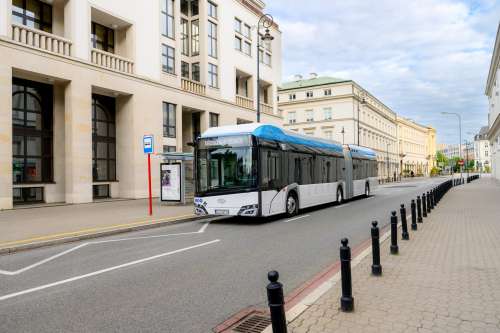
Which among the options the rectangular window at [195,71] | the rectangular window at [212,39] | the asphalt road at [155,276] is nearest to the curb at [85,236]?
the asphalt road at [155,276]

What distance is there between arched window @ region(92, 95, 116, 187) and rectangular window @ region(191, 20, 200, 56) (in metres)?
9.68

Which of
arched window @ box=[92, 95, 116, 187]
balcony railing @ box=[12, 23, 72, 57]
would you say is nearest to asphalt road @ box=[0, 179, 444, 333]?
balcony railing @ box=[12, 23, 72, 57]

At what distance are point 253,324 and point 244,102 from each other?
3363 cm

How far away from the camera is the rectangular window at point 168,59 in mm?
27844

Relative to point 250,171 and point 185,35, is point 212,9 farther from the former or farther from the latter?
point 250,171

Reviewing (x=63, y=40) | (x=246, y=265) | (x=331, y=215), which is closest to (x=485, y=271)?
(x=246, y=265)

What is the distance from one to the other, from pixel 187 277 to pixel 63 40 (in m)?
18.6

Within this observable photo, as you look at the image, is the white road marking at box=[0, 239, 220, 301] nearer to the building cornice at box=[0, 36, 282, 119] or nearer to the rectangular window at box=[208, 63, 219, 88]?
the building cornice at box=[0, 36, 282, 119]

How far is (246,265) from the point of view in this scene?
7109mm

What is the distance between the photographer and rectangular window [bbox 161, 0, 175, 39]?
28047 millimetres

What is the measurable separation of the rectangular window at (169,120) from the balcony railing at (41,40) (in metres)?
8.01

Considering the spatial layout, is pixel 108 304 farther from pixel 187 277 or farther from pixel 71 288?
pixel 187 277

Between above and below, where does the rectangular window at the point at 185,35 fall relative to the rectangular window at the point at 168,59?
above

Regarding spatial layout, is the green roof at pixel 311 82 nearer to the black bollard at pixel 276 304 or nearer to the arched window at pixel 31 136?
the arched window at pixel 31 136
